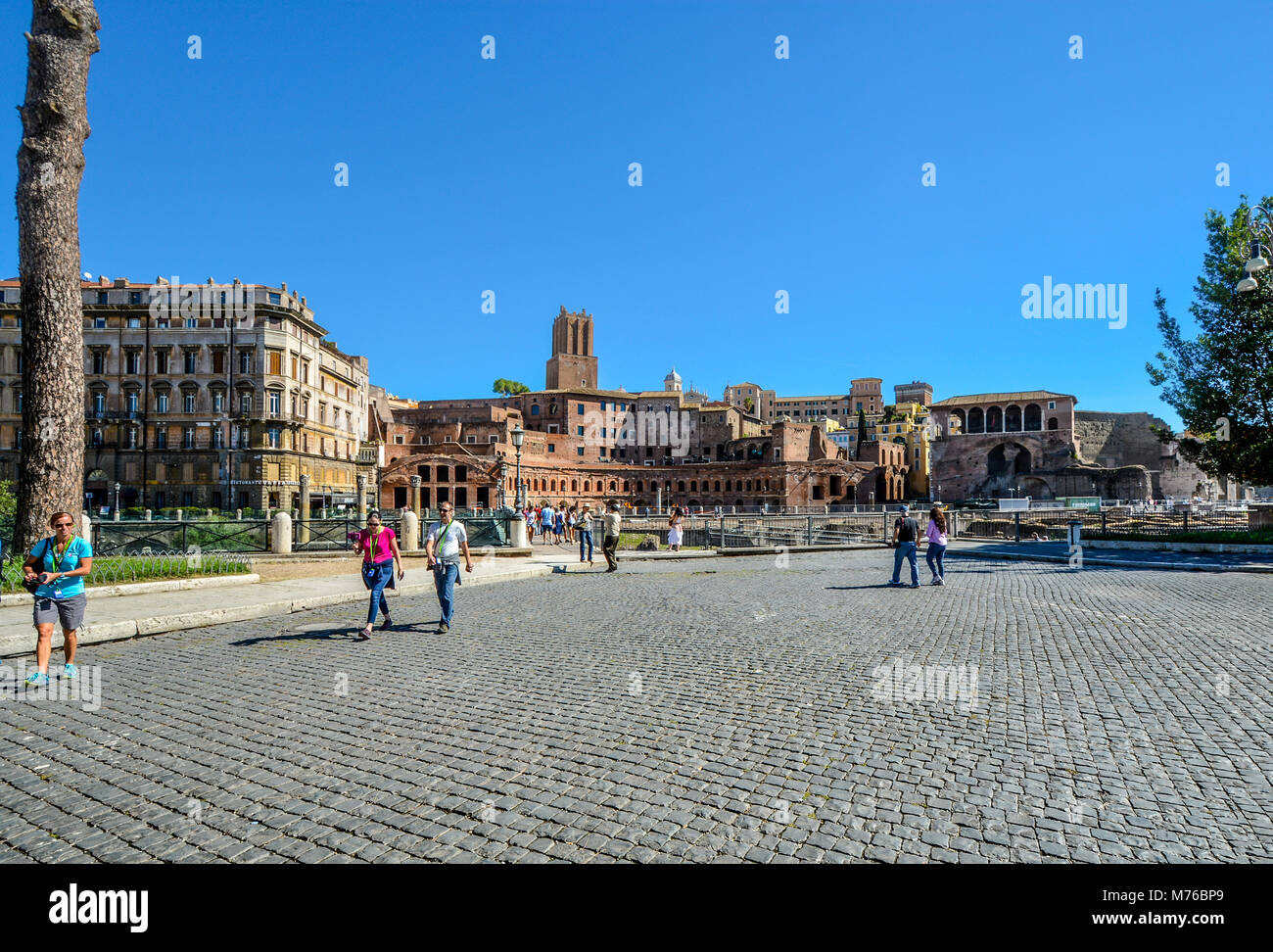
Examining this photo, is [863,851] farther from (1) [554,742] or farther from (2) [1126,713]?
(2) [1126,713]

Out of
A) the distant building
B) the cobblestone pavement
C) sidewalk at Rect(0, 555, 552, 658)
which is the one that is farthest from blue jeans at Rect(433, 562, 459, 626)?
the distant building

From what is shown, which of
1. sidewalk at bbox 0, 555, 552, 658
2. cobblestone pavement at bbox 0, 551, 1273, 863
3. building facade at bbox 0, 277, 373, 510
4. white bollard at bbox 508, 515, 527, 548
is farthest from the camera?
building facade at bbox 0, 277, 373, 510

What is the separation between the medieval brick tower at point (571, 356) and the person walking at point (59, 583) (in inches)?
3456

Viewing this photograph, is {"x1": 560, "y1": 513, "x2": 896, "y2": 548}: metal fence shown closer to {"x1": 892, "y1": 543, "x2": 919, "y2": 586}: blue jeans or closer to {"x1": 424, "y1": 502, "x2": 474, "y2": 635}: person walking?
{"x1": 892, "y1": 543, "x2": 919, "y2": 586}: blue jeans

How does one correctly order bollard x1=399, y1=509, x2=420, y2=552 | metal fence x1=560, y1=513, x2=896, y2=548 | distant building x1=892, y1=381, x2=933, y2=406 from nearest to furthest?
bollard x1=399, y1=509, x2=420, y2=552, metal fence x1=560, y1=513, x2=896, y2=548, distant building x1=892, y1=381, x2=933, y2=406

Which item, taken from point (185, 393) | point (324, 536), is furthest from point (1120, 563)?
point (185, 393)

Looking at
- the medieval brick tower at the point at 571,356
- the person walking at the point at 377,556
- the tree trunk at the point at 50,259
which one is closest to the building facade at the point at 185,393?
the tree trunk at the point at 50,259

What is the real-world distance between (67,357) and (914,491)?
94941 millimetres

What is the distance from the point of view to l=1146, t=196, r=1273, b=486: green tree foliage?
69.0ft

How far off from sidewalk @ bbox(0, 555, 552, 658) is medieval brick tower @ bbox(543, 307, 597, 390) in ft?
265

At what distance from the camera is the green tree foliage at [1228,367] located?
2103 cm

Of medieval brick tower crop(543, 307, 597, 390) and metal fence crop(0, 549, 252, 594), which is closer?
metal fence crop(0, 549, 252, 594)

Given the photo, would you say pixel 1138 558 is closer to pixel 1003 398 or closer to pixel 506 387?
pixel 1003 398
